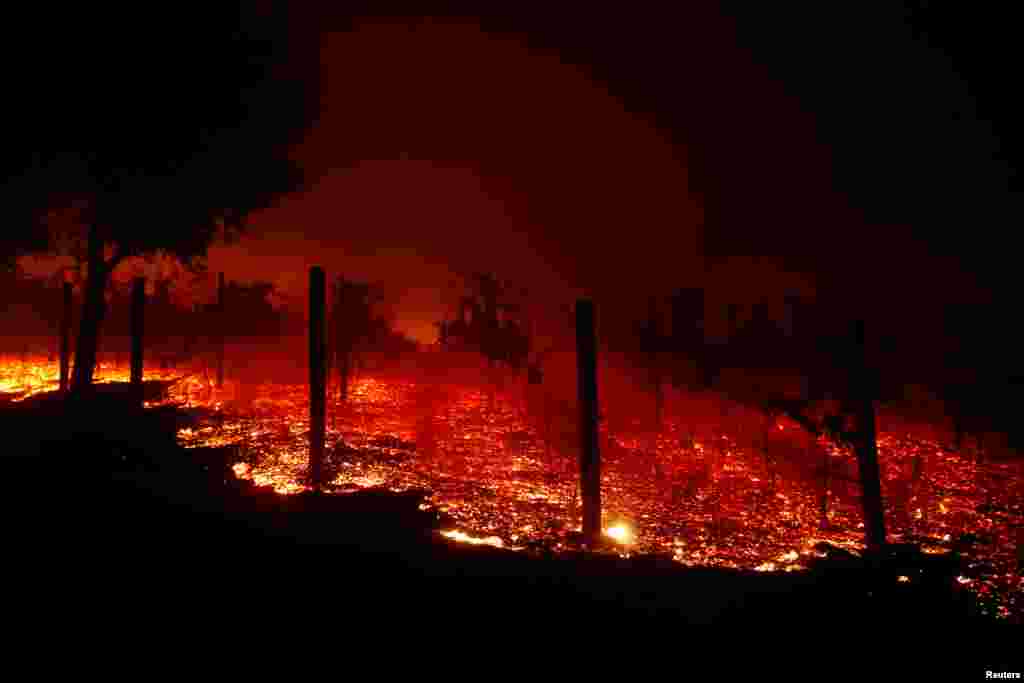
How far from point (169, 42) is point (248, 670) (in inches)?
639

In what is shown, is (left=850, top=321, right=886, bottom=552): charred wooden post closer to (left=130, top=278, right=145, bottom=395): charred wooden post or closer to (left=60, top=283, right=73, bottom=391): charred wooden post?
(left=130, top=278, right=145, bottom=395): charred wooden post

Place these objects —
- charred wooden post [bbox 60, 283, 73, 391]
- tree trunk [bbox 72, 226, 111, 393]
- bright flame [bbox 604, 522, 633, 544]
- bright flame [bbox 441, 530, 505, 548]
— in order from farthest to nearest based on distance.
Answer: charred wooden post [bbox 60, 283, 73, 391] < tree trunk [bbox 72, 226, 111, 393] < bright flame [bbox 604, 522, 633, 544] < bright flame [bbox 441, 530, 505, 548]

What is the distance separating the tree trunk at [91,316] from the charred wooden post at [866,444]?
16.0 metres

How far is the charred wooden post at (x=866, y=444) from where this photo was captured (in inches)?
227

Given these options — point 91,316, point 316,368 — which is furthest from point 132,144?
point 316,368

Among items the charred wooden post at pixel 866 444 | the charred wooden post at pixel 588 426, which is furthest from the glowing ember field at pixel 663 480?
the charred wooden post at pixel 866 444

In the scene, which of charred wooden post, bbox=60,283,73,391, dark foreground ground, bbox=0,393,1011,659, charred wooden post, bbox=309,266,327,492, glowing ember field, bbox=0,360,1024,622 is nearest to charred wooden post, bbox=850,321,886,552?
dark foreground ground, bbox=0,393,1011,659

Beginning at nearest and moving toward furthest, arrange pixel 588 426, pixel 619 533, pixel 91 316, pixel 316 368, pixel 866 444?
1. pixel 866 444
2. pixel 588 426
3. pixel 619 533
4. pixel 316 368
5. pixel 91 316

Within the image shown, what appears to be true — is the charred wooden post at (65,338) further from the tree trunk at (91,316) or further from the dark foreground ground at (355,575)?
the dark foreground ground at (355,575)

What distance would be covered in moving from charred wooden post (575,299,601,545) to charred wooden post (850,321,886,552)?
2.94 metres

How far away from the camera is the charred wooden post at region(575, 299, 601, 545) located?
6215 mm

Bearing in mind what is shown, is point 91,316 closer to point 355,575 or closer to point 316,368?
point 316,368

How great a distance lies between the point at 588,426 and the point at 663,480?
134 inches

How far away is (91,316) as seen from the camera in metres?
13.7
